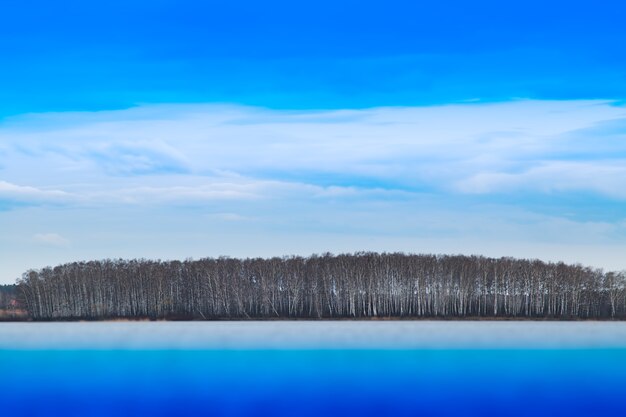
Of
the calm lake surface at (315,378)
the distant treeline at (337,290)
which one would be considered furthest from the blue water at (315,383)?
the distant treeline at (337,290)

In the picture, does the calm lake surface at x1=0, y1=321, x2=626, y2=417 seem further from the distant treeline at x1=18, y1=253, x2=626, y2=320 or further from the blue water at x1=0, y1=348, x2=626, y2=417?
the distant treeline at x1=18, y1=253, x2=626, y2=320

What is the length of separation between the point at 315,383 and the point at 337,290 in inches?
2091

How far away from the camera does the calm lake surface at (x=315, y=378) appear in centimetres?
2098

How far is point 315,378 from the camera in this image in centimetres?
2572

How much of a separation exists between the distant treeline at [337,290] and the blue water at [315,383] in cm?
4259

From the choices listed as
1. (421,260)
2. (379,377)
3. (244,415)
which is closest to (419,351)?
(379,377)

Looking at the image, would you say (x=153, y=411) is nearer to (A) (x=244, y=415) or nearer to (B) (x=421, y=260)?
(A) (x=244, y=415)

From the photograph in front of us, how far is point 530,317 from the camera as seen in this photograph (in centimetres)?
7425

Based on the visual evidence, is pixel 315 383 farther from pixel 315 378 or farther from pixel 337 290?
pixel 337 290

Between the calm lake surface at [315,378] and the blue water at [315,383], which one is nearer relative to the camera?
the blue water at [315,383]

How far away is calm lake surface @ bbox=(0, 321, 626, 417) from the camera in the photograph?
826 inches

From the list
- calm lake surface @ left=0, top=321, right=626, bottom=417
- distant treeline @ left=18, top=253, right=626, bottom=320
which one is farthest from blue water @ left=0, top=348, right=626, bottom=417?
distant treeline @ left=18, top=253, right=626, bottom=320

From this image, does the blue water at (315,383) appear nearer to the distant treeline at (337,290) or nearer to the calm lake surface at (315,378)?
the calm lake surface at (315,378)

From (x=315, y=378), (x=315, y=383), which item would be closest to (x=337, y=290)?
(x=315, y=378)
